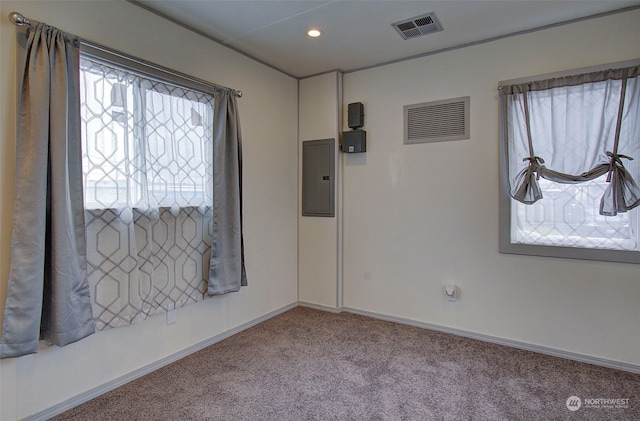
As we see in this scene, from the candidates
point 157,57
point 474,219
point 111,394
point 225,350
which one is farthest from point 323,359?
point 157,57

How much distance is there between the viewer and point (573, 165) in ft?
8.77

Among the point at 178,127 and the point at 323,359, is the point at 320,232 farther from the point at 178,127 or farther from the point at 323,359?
the point at 178,127

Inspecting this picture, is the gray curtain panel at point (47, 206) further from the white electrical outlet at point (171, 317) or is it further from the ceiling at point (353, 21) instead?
the ceiling at point (353, 21)

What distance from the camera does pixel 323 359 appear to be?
9.05ft

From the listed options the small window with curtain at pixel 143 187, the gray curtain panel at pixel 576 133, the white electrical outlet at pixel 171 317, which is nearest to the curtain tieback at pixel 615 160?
the gray curtain panel at pixel 576 133

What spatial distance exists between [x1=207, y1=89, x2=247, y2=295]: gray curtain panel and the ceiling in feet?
1.84

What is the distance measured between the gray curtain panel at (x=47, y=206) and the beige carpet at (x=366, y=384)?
610 millimetres

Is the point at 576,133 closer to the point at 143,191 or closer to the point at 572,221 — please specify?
the point at 572,221

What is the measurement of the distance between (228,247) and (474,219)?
2195 mm

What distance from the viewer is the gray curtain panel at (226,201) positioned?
2916mm

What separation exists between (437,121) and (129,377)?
3266 millimetres

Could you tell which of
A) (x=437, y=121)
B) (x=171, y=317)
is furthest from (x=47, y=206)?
(x=437, y=121)

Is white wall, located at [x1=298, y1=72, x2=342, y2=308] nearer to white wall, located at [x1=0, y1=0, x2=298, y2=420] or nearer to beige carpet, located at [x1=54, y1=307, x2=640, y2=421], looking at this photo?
white wall, located at [x1=0, y1=0, x2=298, y2=420]

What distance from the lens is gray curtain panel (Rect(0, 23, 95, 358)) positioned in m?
1.86
